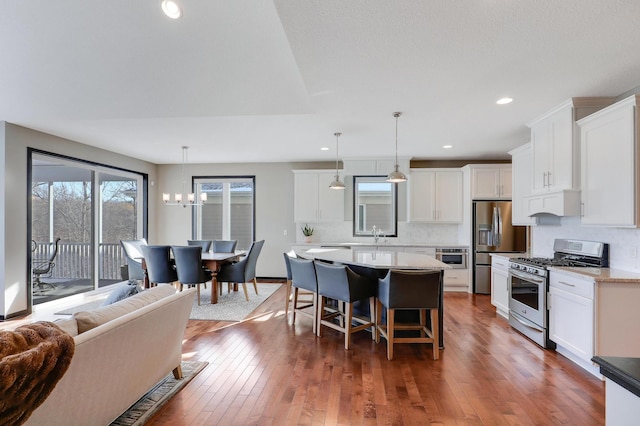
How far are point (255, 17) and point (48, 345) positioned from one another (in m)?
2.68

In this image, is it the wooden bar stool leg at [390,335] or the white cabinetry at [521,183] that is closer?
the wooden bar stool leg at [390,335]

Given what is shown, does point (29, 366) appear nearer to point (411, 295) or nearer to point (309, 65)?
point (309, 65)

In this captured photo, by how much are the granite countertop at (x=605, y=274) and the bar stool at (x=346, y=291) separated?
5.90ft

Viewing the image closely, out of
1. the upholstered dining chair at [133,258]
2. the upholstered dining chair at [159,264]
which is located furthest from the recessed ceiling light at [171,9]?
the upholstered dining chair at [133,258]

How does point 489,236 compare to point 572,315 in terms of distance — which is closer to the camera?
point 572,315

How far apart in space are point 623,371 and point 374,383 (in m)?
1.93

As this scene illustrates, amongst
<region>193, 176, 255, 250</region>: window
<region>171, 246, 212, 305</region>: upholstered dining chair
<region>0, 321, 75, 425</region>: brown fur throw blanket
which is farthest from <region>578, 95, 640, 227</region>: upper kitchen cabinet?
<region>193, 176, 255, 250</region>: window

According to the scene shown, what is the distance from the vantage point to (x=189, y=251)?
455cm

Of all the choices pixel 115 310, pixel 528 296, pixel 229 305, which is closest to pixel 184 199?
pixel 229 305

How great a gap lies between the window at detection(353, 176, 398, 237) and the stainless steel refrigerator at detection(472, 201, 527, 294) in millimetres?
1596

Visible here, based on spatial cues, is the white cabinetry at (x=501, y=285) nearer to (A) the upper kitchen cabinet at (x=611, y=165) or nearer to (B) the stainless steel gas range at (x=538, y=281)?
(B) the stainless steel gas range at (x=538, y=281)

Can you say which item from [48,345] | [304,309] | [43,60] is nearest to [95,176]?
[43,60]

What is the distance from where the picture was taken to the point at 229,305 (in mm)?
4727

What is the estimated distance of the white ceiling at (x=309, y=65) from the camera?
1920 millimetres
